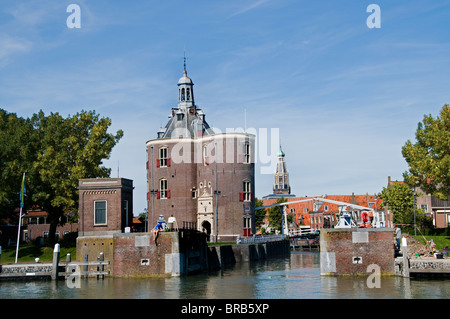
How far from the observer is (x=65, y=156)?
5741 centimetres

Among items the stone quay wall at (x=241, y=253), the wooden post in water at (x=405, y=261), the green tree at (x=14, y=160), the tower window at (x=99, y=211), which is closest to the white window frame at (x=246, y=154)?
the stone quay wall at (x=241, y=253)

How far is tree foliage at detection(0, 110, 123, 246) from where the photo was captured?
5644 centimetres

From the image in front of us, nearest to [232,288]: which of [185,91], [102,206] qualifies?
[102,206]

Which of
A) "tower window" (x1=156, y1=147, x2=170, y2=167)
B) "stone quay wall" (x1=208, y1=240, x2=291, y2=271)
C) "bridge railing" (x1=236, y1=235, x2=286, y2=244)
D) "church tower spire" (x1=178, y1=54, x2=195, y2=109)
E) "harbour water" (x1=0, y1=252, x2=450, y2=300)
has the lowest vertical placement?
"harbour water" (x1=0, y1=252, x2=450, y2=300)

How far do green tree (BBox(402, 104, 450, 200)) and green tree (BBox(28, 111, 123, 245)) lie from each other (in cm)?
3032

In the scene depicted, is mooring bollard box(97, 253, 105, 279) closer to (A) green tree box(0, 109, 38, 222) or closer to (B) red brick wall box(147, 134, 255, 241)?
(A) green tree box(0, 109, 38, 222)

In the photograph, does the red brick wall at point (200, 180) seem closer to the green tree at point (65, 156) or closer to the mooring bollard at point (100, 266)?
the green tree at point (65, 156)

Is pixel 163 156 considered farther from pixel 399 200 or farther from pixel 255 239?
pixel 399 200

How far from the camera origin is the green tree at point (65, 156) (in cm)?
5634

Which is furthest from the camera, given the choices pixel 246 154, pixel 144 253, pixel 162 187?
pixel 162 187

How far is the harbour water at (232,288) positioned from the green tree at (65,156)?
16769 mm

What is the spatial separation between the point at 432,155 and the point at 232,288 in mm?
27530

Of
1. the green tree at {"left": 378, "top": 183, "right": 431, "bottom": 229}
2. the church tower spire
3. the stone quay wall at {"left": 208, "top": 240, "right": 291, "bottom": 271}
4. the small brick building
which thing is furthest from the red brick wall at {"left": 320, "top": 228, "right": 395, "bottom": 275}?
the church tower spire
